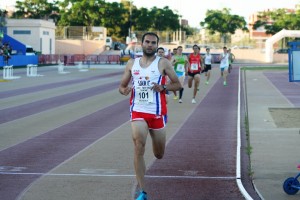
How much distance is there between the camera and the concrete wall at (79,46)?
91500 mm

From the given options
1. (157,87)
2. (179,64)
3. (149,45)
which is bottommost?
(157,87)

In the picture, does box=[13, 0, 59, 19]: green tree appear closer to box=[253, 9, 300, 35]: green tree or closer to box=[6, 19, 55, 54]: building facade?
box=[6, 19, 55, 54]: building facade

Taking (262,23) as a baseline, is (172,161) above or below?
below

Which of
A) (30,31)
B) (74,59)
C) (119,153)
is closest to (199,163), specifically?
(119,153)

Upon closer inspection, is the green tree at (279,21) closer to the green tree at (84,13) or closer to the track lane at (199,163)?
the green tree at (84,13)

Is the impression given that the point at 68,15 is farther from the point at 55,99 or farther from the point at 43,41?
the point at 55,99

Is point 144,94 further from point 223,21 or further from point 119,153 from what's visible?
point 223,21

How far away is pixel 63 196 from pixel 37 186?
2.35ft

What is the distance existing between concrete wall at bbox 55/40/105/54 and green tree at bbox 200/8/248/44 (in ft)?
82.0

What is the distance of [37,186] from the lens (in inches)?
348

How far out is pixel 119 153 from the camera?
38.4 feet

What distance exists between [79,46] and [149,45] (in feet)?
279

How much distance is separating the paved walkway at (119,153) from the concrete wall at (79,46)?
70.7m

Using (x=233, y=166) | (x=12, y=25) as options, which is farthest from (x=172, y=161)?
(x=12, y=25)
